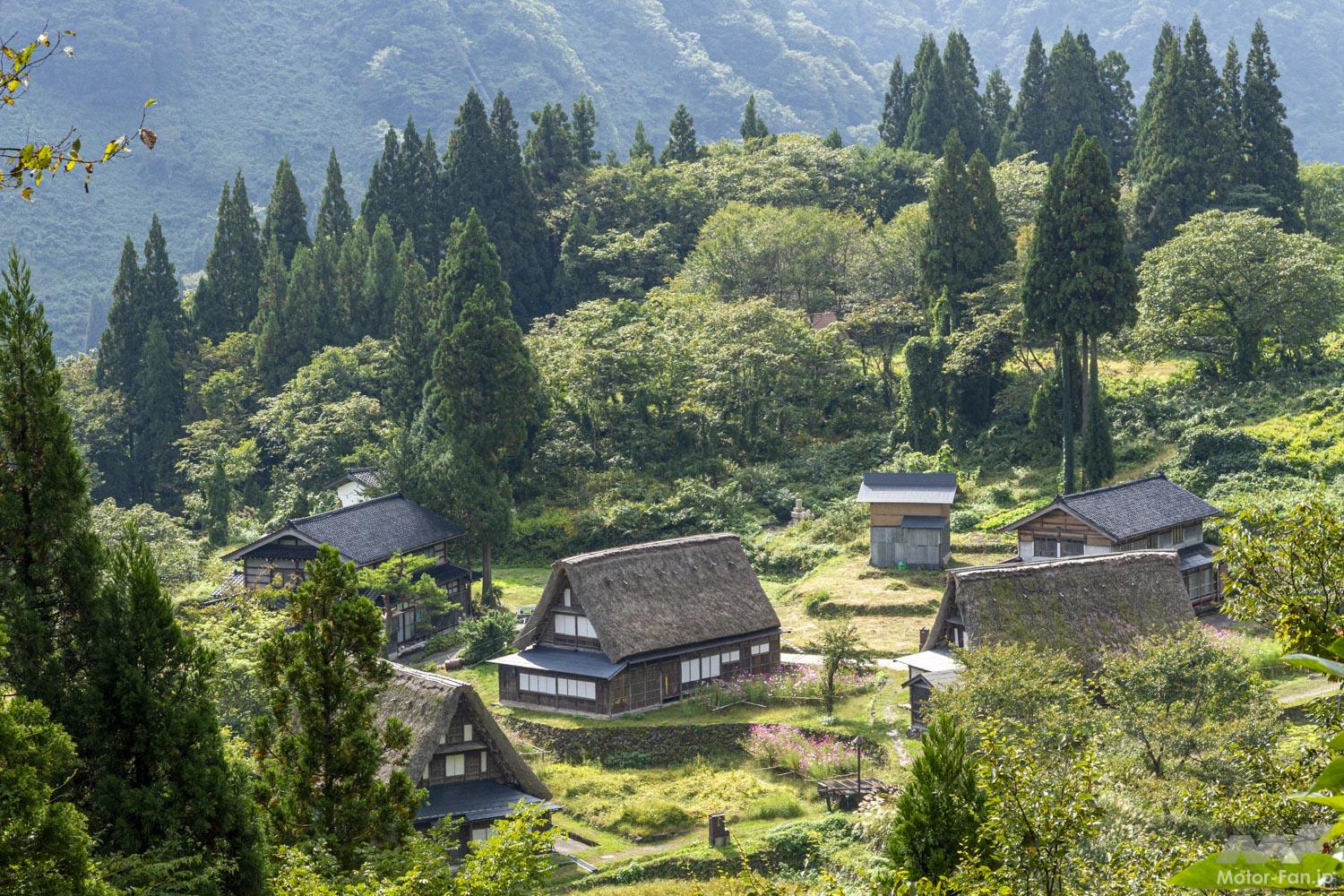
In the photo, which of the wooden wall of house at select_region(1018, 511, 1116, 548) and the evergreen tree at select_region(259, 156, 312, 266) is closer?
the wooden wall of house at select_region(1018, 511, 1116, 548)

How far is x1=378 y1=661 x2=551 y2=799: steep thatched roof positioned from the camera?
1213 inches

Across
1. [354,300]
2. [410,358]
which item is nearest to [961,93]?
[354,300]

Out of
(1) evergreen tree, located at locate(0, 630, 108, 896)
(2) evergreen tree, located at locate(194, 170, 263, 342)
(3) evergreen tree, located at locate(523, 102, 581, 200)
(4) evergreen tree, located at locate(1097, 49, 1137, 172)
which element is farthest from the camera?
(4) evergreen tree, located at locate(1097, 49, 1137, 172)

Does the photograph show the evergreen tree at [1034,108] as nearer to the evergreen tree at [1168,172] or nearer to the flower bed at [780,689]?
the evergreen tree at [1168,172]

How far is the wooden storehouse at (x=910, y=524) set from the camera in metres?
47.0

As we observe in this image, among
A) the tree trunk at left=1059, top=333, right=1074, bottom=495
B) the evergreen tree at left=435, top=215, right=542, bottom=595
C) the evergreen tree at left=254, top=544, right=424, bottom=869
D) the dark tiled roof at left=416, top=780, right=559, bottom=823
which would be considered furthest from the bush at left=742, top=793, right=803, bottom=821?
the tree trunk at left=1059, top=333, right=1074, bottom=495

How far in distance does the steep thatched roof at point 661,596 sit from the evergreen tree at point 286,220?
40.0 metres

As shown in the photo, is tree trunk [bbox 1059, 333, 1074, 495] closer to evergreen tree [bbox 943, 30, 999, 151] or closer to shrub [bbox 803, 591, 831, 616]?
shrub [bbox 803, 591, 831, 616]

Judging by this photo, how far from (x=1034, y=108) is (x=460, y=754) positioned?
60.0m

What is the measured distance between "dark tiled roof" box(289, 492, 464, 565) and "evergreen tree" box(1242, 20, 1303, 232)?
38654 millimetres

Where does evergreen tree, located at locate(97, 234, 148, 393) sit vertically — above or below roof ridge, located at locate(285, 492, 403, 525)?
above

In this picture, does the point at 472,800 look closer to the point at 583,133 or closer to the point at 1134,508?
the point at 1134,508

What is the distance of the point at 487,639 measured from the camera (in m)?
43.3

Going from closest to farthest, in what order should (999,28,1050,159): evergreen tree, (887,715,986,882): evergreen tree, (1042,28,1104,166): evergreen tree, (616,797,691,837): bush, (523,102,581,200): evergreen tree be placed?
(887,715,986,882): evergreen tree < (616,797,691,837): bush < (523,102,581,200): evergreen tree < (1042,28,1104,166): evergreen tree < (999,28,1050,159): evergreen tree
